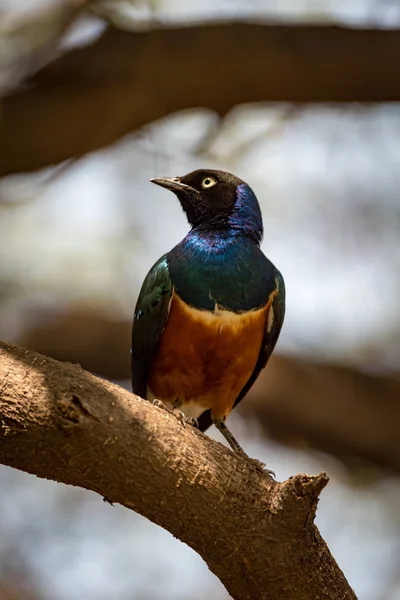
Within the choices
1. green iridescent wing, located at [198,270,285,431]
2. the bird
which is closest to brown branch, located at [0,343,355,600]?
the bird

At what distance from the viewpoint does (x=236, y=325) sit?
5320 millimetres

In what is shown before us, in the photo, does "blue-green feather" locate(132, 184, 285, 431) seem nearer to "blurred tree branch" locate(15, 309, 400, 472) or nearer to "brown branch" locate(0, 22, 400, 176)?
"brown branch" locate(0, 22, 400, 176)

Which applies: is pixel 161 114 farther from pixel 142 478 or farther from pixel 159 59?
pixel 142 478

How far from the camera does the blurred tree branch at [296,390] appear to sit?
9172mm

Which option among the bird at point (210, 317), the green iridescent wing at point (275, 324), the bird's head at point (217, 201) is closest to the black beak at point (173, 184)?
the bird's head at point (217, 201)

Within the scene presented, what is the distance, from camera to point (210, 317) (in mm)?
5309

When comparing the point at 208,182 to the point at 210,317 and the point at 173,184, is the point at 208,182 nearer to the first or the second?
the point at 173,184

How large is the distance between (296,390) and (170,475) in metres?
5.56

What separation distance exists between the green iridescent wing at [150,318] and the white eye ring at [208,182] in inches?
24.7

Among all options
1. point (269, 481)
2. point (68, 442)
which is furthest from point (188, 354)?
point (68, 442)

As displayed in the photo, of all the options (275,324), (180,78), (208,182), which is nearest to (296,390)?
(180,78)

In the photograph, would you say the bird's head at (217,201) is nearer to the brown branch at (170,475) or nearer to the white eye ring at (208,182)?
the white eye ring at (208,182)

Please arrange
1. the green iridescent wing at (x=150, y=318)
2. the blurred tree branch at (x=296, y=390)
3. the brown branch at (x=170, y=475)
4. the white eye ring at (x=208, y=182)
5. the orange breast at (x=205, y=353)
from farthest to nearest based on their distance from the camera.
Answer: the blurred tree branch at (x=296, y=390), the white eye ring at (x=208, y=182), the green iridescent wing at (x=150, y=318), the orange breast at (x=205, y=353), the brown branch at (x=170, y=475)

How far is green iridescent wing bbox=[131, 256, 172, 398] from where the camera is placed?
5.48 meters
